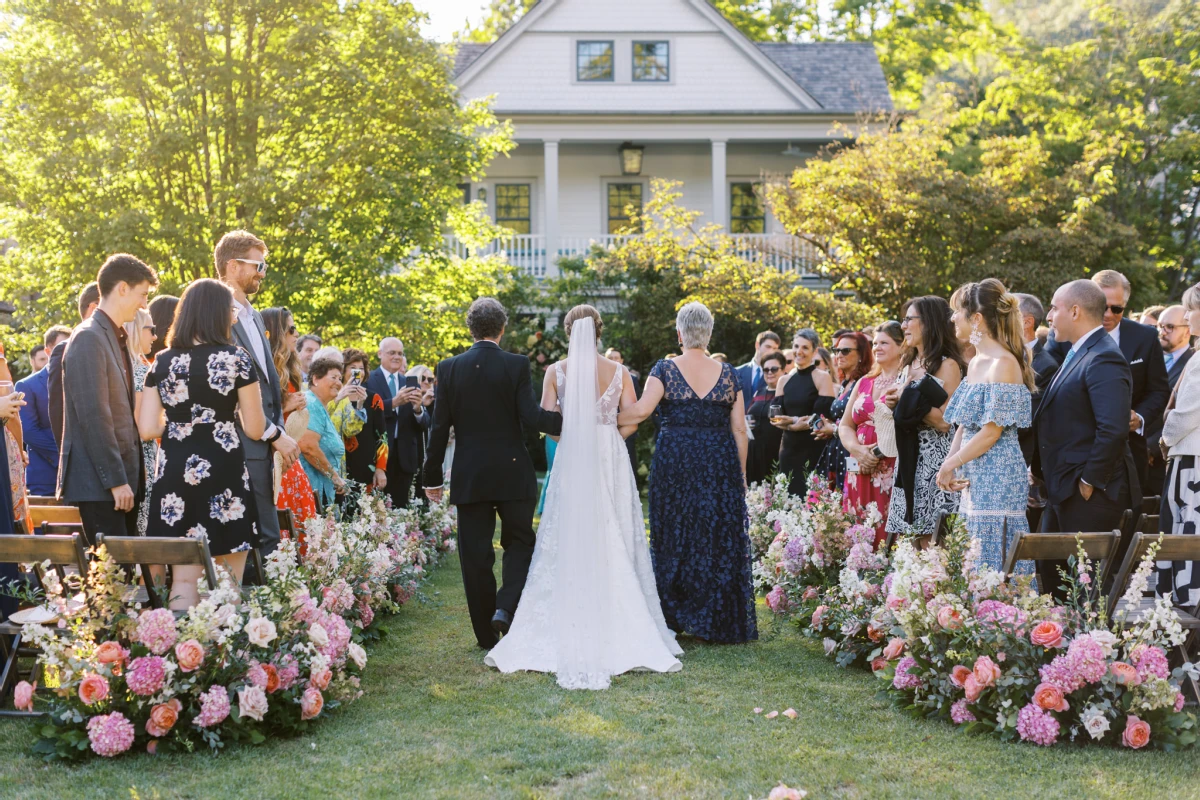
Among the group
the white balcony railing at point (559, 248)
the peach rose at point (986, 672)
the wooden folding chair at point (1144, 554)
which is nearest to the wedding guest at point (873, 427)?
the wooden folding chair at point (1144, 554)

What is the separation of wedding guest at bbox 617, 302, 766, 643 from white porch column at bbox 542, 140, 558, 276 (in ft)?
61.8

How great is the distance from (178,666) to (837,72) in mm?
26800

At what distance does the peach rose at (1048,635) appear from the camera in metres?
4.96

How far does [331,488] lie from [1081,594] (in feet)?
17.2

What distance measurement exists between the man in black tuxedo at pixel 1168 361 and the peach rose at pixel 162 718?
600 cm

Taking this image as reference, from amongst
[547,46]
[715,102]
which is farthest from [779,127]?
[547,46]

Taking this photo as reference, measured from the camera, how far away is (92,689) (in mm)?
4797

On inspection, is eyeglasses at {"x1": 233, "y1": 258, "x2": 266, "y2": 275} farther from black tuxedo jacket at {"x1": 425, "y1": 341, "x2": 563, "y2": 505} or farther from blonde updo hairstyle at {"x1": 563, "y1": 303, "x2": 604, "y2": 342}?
blonde updo hairstyle at {"x1": 563, "y1": 303, "x2": 604, "y2": 342}

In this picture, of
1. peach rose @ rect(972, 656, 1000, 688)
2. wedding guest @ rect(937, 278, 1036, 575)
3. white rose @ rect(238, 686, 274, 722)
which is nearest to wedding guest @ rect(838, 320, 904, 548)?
wedding guest @ rect(937, 278, 1036, 575)

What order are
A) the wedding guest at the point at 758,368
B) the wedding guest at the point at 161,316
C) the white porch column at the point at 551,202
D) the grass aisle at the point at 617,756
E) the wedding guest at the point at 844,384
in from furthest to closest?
the white porch column at the point at 551,202
the wedding guest at the point at 758,368
the wedding guest at the point at 844,384
the wedding guest at the point at 161,316
the grass aisle at the point at 617,756

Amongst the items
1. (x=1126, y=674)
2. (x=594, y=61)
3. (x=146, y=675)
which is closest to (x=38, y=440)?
(x=146, y=675)

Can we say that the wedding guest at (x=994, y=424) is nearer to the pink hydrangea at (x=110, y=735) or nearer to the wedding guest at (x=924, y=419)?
the wedding guest at (x=924, y=419)

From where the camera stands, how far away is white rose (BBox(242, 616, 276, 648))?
198 inches

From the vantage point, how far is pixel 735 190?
94.4ft
